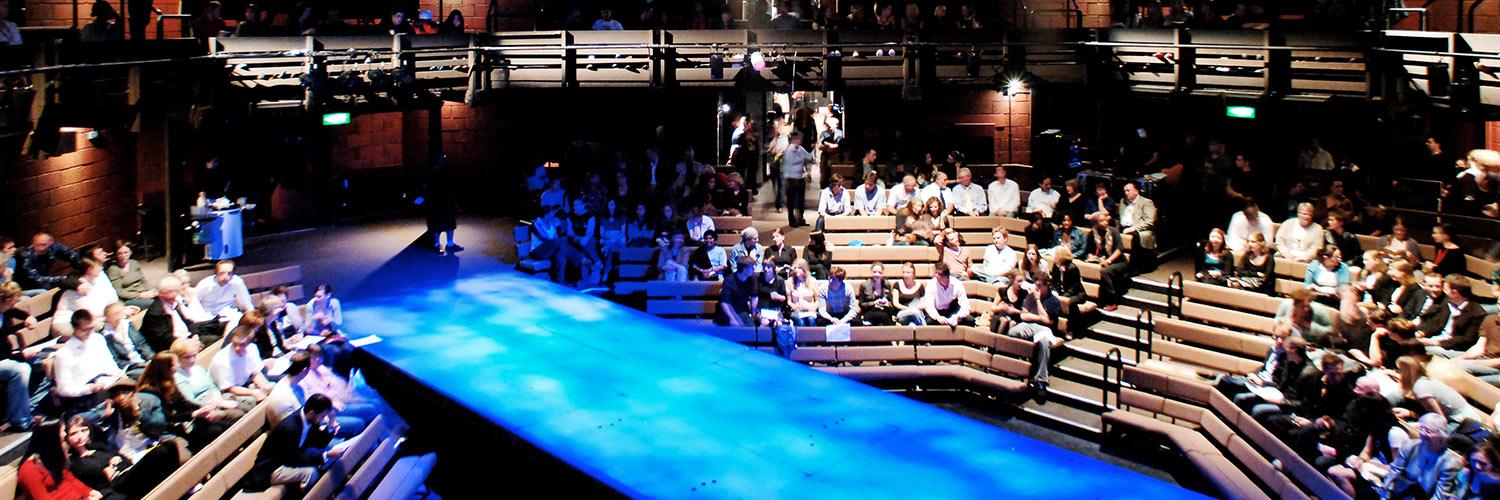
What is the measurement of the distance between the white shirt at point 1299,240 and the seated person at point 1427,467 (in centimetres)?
421

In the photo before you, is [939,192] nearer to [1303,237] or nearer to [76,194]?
[1303,237]

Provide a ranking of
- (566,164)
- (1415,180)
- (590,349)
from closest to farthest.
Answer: (590,349), (1415,180), (566,164)

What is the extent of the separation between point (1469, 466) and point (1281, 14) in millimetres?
9194

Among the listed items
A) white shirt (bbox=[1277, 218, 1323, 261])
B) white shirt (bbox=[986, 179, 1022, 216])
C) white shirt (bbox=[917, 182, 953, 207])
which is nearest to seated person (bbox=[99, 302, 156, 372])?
white shirt (bbox=[917, 182, 953, 207])

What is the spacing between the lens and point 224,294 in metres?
11.1

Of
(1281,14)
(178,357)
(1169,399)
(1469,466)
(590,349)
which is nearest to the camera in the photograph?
(1469,466)

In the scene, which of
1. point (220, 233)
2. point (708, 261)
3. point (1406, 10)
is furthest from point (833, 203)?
point (220, 233)

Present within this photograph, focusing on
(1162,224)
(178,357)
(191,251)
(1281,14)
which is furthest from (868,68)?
(178,357)

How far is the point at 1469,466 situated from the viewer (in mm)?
7312

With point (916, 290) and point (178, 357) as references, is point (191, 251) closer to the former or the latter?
point (178, 357)

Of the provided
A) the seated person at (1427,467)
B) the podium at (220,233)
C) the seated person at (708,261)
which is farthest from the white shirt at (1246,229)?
the podium at (220,233)

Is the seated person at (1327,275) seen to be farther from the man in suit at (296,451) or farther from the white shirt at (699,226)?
the man in suit at (296,451)

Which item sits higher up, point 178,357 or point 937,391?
point 178,357

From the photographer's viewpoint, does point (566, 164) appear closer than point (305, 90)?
No
